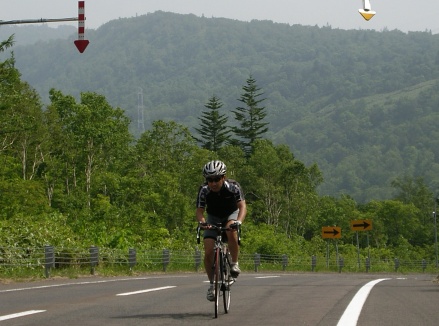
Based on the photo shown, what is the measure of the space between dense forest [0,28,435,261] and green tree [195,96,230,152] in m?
0.31

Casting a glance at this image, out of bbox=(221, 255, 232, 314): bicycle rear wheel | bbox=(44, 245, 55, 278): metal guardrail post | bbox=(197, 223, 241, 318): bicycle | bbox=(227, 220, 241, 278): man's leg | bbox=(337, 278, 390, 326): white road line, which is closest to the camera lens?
bbox=(337, 278, 390, 326): white road line

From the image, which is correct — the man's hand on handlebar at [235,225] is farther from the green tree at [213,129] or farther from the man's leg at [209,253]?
the green tree at [213,129]

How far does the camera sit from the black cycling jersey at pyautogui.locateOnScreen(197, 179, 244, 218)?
1063cm

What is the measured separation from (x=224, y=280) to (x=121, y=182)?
222ft

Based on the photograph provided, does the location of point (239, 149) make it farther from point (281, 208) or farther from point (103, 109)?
point (103, 109)

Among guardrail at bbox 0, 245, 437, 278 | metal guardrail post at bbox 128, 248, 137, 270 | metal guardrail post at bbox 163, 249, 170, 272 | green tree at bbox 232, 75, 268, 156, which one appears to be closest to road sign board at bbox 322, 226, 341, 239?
guardrail at bbox 0, 245, 437, 278

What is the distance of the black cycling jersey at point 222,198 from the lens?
34.9 feet

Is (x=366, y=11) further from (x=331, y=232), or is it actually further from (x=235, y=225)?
(x=331, y=232)

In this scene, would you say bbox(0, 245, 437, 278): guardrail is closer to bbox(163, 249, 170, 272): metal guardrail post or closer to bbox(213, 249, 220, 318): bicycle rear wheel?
bbox(163, 249, 170, 272): metal guardrail post

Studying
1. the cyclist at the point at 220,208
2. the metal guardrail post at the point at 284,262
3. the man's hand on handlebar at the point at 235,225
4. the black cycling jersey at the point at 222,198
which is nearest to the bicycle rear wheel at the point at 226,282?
the cyclist at the point at 220,208

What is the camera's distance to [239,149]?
104 m

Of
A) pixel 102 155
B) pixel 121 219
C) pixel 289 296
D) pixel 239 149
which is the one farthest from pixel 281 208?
pixel 289 296

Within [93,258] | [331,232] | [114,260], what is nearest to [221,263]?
[93,258]

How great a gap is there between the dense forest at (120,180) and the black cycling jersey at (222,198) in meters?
14.7
